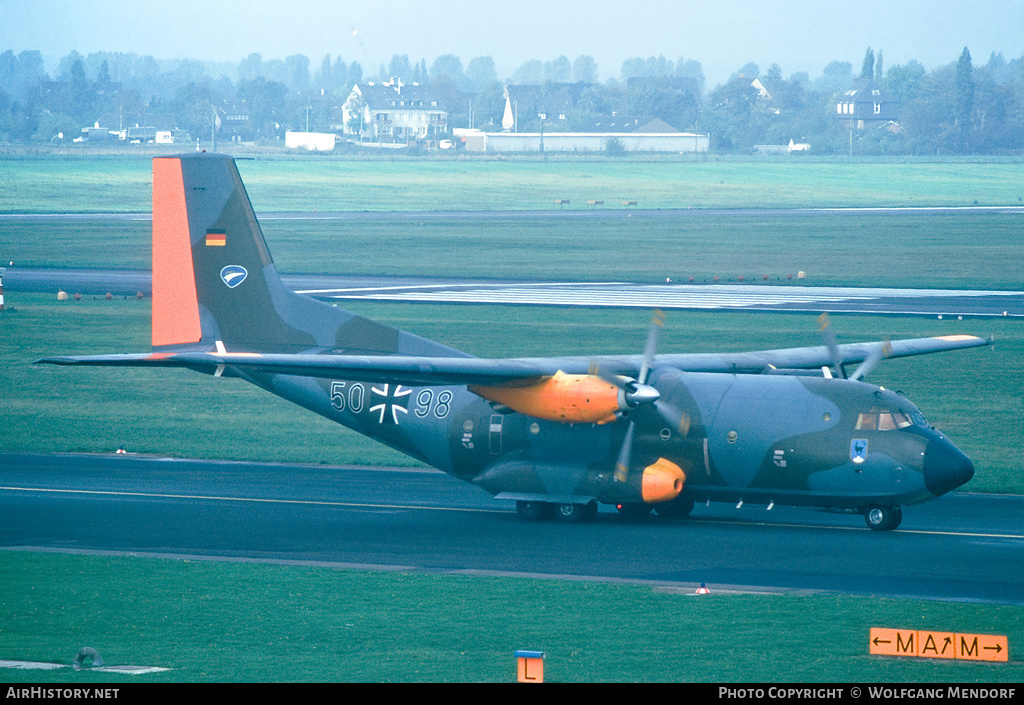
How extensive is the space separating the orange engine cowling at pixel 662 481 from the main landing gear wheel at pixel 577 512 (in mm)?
1612

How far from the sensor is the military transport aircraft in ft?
92.9

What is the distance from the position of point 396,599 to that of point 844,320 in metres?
44.7

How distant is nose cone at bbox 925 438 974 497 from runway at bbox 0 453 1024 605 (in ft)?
3.74

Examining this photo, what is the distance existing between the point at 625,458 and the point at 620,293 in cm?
4821

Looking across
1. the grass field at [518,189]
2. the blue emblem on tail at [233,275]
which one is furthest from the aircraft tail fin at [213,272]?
the grass field at [518,189]

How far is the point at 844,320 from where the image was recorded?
64688mm

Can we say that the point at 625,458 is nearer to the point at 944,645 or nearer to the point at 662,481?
the point at 662,481

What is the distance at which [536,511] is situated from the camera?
31.0m

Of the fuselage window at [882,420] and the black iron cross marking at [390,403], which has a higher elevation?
the fuselage window at [882,420]

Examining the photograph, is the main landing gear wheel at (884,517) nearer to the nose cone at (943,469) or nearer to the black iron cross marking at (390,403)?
the nose cone at (943,469)

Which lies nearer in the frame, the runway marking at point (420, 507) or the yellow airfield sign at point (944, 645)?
the yellow airfield sign at point (944, 645)

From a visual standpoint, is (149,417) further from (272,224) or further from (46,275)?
(272,224)

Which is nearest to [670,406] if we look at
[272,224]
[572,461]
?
[572,461]

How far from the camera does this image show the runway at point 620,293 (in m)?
69.9
